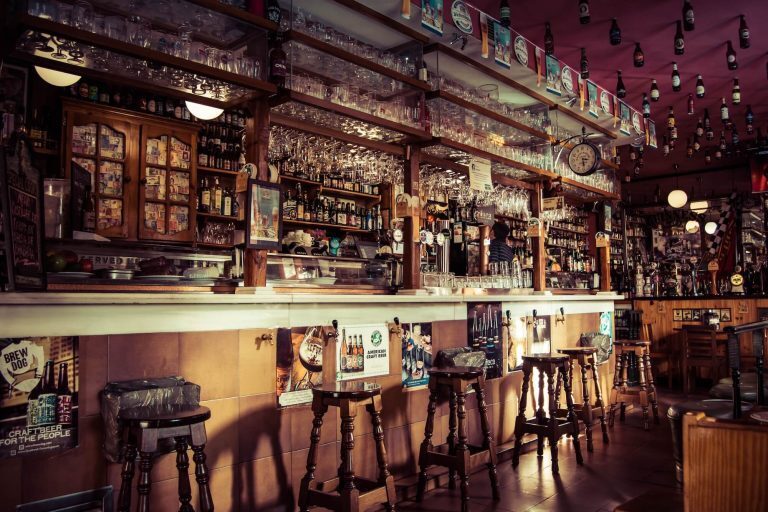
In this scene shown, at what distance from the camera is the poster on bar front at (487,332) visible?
176 inches

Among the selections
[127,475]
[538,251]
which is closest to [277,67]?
[127,475]

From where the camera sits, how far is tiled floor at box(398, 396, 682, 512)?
3.41 meters

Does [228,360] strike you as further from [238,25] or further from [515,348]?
[515,348]

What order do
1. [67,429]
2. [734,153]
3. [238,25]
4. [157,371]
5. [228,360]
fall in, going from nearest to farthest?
[67,429] < [157,371] < [228,360] < [238,25] < [734,153]

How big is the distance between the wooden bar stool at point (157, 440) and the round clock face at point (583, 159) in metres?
4.67

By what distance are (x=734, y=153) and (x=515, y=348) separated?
8208 mm

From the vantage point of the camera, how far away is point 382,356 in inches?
146

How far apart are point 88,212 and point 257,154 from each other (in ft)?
8.52

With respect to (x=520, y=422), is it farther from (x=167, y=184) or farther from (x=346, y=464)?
(x=167, y=184)

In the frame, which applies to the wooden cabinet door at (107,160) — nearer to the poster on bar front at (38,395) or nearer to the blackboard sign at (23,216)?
the blackboard sign at (23,216)

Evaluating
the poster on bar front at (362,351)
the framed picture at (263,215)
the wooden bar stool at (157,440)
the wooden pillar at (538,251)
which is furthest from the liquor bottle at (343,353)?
the wooden pillar at (538,251)

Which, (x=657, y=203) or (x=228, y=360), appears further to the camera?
(x=657, y=203)

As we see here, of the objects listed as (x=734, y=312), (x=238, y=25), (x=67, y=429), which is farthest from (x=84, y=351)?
(x=734, y=312)

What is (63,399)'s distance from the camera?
7.69 feet
